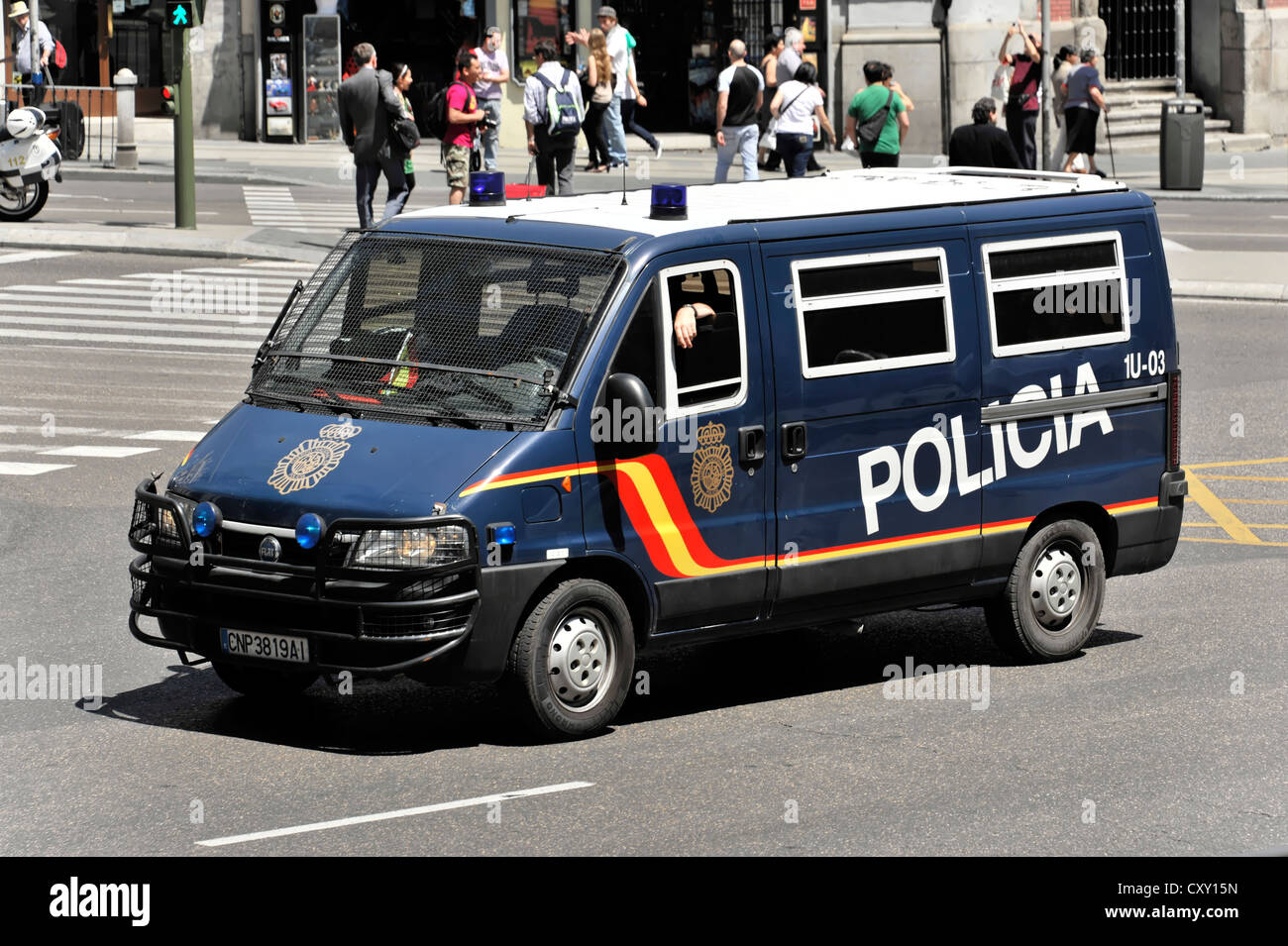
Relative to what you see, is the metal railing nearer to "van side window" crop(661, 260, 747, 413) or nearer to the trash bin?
the trash bin

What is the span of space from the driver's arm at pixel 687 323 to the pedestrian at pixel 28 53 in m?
25.4

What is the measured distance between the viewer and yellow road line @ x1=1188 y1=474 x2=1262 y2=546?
12.6m

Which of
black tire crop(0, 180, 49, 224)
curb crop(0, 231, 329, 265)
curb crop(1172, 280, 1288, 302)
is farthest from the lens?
black tire crop(0, 180, 49, 224)

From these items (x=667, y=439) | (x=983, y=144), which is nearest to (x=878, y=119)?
(x=983, y=144)

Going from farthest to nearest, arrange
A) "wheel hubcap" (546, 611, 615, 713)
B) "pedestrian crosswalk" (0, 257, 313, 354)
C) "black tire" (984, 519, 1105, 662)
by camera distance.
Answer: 1. "pedestrian crosswalk" (0, 257, 313, 354)
2. "black tire" (984, 519, 1105, 662)
3. "wheel hubcap" (546, 611, 615, 713)

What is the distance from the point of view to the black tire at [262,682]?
29.3 feet

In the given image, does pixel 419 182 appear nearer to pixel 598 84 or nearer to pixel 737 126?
pixel 598 84

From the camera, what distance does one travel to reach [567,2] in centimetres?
3844

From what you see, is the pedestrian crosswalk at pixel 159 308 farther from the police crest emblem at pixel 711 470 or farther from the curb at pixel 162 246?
the police crest emblem at pixel 711 470

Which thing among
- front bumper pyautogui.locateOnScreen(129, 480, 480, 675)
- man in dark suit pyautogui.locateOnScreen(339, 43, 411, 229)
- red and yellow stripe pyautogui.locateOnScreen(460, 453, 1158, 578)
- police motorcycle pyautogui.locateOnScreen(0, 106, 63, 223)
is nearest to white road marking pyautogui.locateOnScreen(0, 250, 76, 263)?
police motorcycle pyautogui.locateOnScreen(0, 106, 63, 223)

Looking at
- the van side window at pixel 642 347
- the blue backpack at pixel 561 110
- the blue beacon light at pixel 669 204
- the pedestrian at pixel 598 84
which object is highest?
the pedestrian at pixel 598 84

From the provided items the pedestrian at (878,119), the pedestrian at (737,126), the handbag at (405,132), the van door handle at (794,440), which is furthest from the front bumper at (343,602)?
the pedestrian at (737,126)

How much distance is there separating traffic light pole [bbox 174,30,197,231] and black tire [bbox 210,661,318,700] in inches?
642
